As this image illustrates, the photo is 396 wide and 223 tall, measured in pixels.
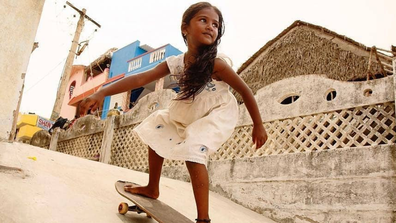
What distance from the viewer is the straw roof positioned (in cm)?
677

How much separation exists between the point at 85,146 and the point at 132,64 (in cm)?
950

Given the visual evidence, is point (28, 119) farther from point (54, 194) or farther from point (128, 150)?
point (54, 194)

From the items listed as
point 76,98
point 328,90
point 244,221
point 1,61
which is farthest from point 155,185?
point 76,98

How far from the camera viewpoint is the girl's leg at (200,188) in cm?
173

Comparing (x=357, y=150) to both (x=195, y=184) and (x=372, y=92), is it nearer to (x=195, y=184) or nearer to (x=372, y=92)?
(x=372, y=92)

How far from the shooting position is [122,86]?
1.96 m

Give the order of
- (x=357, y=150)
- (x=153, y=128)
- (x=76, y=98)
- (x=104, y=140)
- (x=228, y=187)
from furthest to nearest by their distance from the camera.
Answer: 1. (x=76, y=98)
2. (x=104, y=140)
3. (x=228, y=187)
4. (x=357, y=150)
5. (x=153, y=128)

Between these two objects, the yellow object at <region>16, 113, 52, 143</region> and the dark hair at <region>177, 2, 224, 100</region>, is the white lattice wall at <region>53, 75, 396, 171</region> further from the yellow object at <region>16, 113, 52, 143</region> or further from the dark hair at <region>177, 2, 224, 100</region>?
the yellow object at <region>16, 113, 52, 143</region>

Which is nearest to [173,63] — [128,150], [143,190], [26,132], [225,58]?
[225,58]

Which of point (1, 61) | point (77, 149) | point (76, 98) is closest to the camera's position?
point (1, 61)

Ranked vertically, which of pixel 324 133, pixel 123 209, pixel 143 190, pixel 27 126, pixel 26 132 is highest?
pixel 27 126

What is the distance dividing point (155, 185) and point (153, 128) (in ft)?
1.26

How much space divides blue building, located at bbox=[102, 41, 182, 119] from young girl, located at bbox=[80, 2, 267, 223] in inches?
522

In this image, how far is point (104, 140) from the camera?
7324 mm
